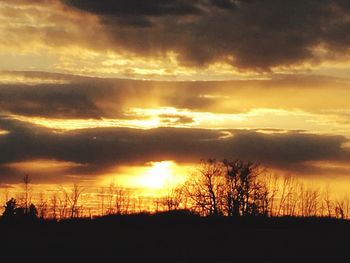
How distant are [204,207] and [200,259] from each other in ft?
185

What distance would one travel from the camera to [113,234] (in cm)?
4497

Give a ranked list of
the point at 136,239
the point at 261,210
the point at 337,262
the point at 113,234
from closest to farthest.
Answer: the point at 337,262 → the point at 136,239 → the point at 113,234 → the point at 261,210

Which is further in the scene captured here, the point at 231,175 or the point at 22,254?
the point at 231,175

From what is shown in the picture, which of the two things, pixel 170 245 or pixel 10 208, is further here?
pixel 10 208

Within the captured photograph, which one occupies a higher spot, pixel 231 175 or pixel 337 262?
pixel 231 175

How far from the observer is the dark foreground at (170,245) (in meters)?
36.5

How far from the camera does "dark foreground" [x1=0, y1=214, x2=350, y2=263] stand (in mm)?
36531

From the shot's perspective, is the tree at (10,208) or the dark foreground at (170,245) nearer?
the dark foreground at (170,245)

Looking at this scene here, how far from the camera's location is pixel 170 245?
4000cm

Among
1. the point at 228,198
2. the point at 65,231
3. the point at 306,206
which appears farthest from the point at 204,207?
the point at 65,231

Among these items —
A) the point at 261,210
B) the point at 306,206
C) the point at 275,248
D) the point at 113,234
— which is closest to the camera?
the point at 275,248

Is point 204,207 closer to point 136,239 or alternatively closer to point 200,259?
point 136,239

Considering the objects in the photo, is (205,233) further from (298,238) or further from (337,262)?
(337,262)

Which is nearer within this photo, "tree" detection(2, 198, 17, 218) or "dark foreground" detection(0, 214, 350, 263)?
"dark foreground" detection(0, 214, 350, 263)
